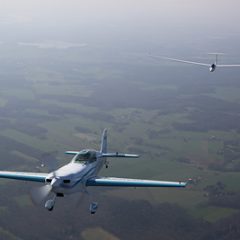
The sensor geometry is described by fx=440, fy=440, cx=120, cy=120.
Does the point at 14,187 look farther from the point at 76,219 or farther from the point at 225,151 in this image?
the point at 225,151

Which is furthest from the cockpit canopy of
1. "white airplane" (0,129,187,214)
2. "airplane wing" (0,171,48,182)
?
"airplane wing" (0,171,48,182)

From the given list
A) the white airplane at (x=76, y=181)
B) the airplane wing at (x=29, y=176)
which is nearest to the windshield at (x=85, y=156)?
the white airplane at (x=76, y=181)

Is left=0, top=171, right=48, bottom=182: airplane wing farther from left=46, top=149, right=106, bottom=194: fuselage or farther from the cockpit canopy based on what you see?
the cockpit canopy

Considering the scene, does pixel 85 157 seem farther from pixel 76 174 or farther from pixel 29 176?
pixel 29 176

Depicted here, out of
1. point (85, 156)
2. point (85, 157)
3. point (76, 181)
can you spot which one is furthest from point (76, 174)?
point (85, 156)

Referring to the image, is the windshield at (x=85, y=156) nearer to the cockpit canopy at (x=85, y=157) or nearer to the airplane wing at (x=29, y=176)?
the cockpit canopy at (x=85, y=157)

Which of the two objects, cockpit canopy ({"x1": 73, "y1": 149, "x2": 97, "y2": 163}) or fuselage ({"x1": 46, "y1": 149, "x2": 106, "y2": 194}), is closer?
fuselage ({"x1": 46, "y1": 149, "x2": 106, "y2": 194})

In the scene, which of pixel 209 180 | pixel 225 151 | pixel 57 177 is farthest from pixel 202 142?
pixel 57 177
